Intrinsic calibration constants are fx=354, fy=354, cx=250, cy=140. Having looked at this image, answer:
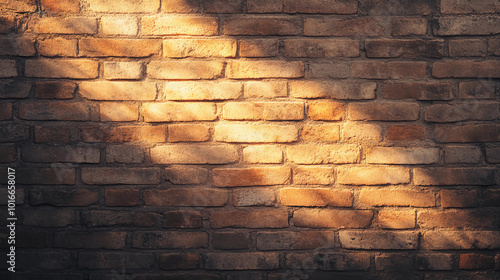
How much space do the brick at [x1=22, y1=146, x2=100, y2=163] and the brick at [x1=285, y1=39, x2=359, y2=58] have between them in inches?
34.0

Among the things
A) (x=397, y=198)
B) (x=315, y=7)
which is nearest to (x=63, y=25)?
(x=315, y=7)

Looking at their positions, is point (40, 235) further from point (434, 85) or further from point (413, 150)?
point (434, 85)

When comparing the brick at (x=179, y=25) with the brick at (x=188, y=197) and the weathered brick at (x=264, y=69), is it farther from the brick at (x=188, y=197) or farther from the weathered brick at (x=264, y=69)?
the brick at (x=188, y=197)

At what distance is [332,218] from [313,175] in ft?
0.62

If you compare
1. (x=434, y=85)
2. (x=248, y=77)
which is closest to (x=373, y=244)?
(x=434, y=85)

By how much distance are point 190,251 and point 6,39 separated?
3.61 ft

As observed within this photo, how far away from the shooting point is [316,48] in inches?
54.7

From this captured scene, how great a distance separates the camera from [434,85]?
1381 mm

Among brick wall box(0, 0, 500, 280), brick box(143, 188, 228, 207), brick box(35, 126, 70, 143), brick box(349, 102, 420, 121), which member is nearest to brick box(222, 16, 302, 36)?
brick wall box(0, 0, 500, 280)

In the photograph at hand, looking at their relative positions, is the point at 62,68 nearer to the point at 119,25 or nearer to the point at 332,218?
the point at 119,25

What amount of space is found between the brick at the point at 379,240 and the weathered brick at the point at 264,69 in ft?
2.18

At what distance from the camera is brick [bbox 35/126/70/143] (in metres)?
1.39

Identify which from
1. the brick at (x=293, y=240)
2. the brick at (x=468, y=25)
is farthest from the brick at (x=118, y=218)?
the brick at (x=468, y=25)

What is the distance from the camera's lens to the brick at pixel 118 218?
141 cm
